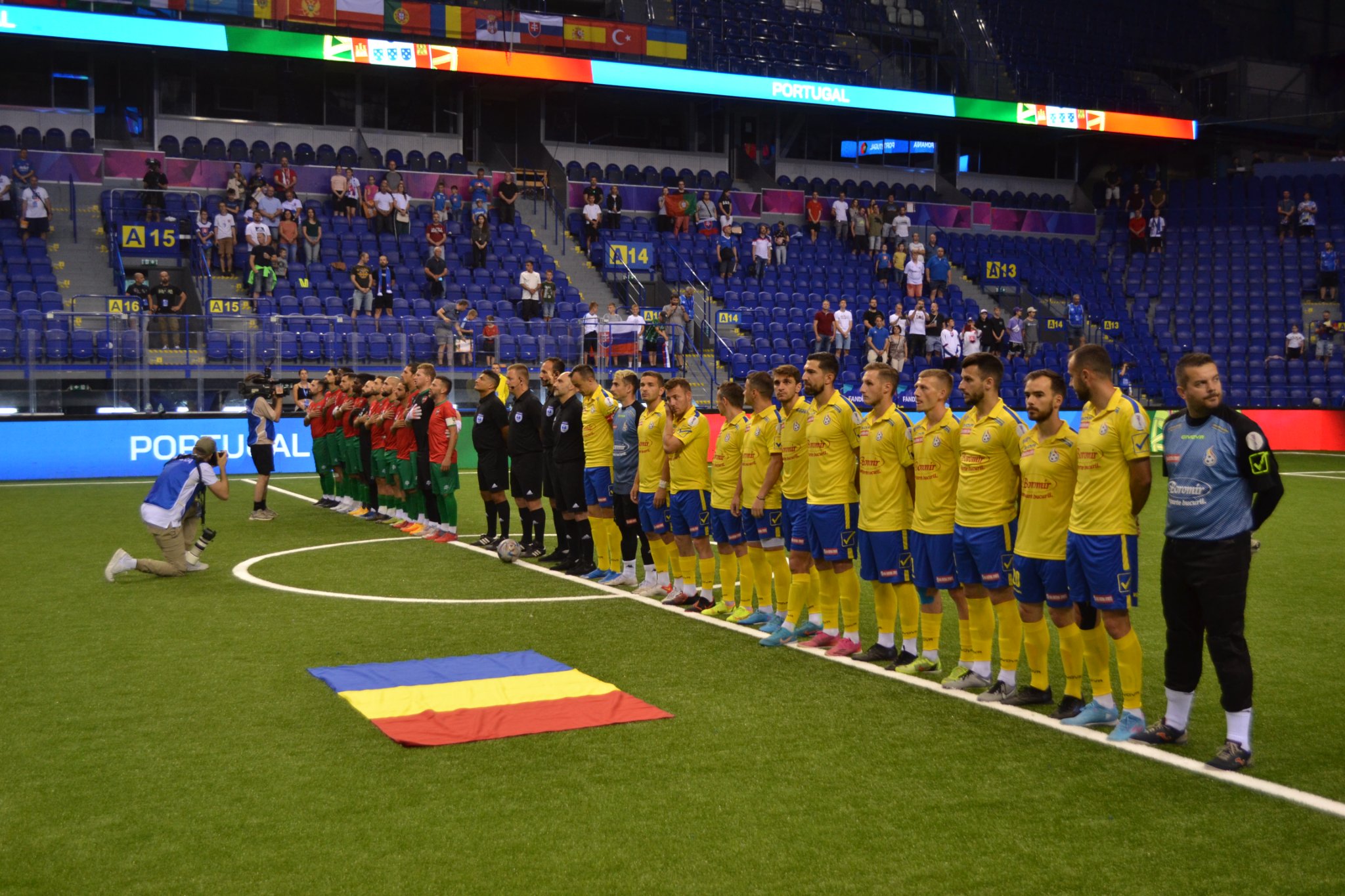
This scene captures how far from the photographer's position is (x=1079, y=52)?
41.4m

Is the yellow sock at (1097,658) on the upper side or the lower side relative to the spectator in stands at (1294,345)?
lower

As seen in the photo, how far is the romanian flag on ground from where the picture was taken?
697 cm

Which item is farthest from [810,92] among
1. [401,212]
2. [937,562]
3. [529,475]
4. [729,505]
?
[937,562]

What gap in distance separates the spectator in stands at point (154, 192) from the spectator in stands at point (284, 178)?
7.99 feet

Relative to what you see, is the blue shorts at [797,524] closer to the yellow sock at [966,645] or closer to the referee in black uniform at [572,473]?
the yellow sock at [966,645]

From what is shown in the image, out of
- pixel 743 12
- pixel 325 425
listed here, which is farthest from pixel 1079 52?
pixel 325 425

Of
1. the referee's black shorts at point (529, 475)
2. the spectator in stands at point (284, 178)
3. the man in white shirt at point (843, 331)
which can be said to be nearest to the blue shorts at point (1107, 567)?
the referee's black shorts at point (529, 475)

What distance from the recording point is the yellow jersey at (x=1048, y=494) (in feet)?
23.0

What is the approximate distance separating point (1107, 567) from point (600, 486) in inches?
248

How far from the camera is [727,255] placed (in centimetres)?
3159

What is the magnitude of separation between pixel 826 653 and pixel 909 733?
2.08 metres

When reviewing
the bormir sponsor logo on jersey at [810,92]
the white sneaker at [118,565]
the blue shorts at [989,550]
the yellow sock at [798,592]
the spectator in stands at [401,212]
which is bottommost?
the white sneaker at [118,565]

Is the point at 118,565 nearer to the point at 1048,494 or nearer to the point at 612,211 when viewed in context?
the point at 1048,494

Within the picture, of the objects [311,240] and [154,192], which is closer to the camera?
[311,240]
